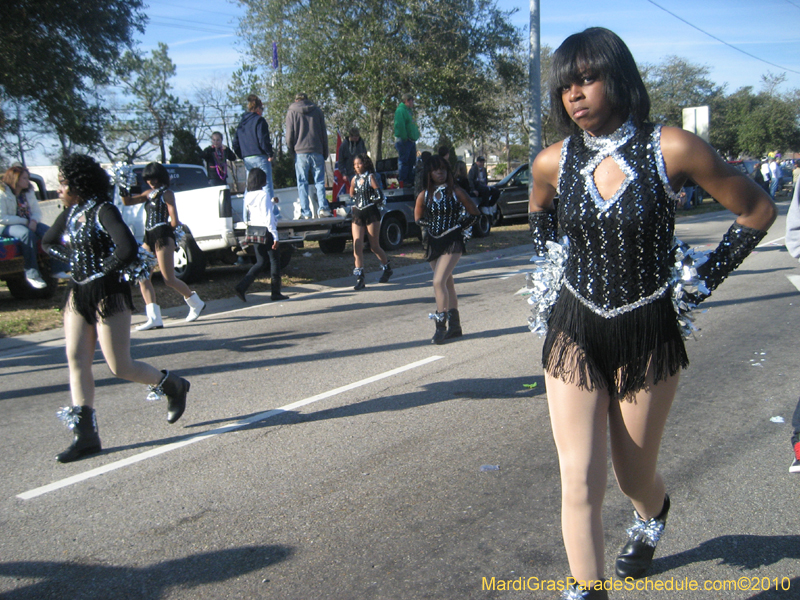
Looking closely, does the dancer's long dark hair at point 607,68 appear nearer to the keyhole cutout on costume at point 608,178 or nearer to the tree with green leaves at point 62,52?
the keyhole cutout on costume at point 608,178

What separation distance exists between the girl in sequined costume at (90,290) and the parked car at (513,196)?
17.8 meters

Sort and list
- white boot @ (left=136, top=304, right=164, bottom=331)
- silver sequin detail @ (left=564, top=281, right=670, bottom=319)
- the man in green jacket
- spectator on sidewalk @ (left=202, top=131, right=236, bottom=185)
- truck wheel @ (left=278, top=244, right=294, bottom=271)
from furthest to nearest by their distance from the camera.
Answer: the man in green jacket
spectator on sidewalk @ (left=202, top=131, right=236, bottom=185)
truck wheel @ (left=278, top=244, right=294, bottom=271)
white boot @ (left=136, top=304, right=164, bottom=331)
silver sequin detail @ (left=564, top=281, right=670, bottom=319)

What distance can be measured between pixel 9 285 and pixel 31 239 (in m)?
0.92

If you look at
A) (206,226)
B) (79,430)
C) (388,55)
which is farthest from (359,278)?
(388,55)

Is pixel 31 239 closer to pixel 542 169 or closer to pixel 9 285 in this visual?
pixel 9 285

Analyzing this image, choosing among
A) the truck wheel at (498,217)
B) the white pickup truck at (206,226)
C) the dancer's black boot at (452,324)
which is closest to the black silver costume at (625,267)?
the dancer's black boot at (452,324)

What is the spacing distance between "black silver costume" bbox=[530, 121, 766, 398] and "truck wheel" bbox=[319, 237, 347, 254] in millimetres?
12945

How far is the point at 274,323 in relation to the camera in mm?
8977

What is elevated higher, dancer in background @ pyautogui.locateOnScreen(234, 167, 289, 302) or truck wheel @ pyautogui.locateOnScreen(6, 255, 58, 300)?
dancer in background @ pyautogui.locateOnScreen(234, 167, 289, 302)

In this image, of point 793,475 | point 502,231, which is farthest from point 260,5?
point 793,475

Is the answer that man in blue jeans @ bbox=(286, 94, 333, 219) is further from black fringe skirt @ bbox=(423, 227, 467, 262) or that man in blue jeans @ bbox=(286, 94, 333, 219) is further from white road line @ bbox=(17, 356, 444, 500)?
white road line @ bbox=(17, 356, 444, 500)

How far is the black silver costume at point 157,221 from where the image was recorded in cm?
832

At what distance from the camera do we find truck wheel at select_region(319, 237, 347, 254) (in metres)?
15.3

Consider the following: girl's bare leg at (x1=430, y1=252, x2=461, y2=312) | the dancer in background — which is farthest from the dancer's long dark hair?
the dancer in background
